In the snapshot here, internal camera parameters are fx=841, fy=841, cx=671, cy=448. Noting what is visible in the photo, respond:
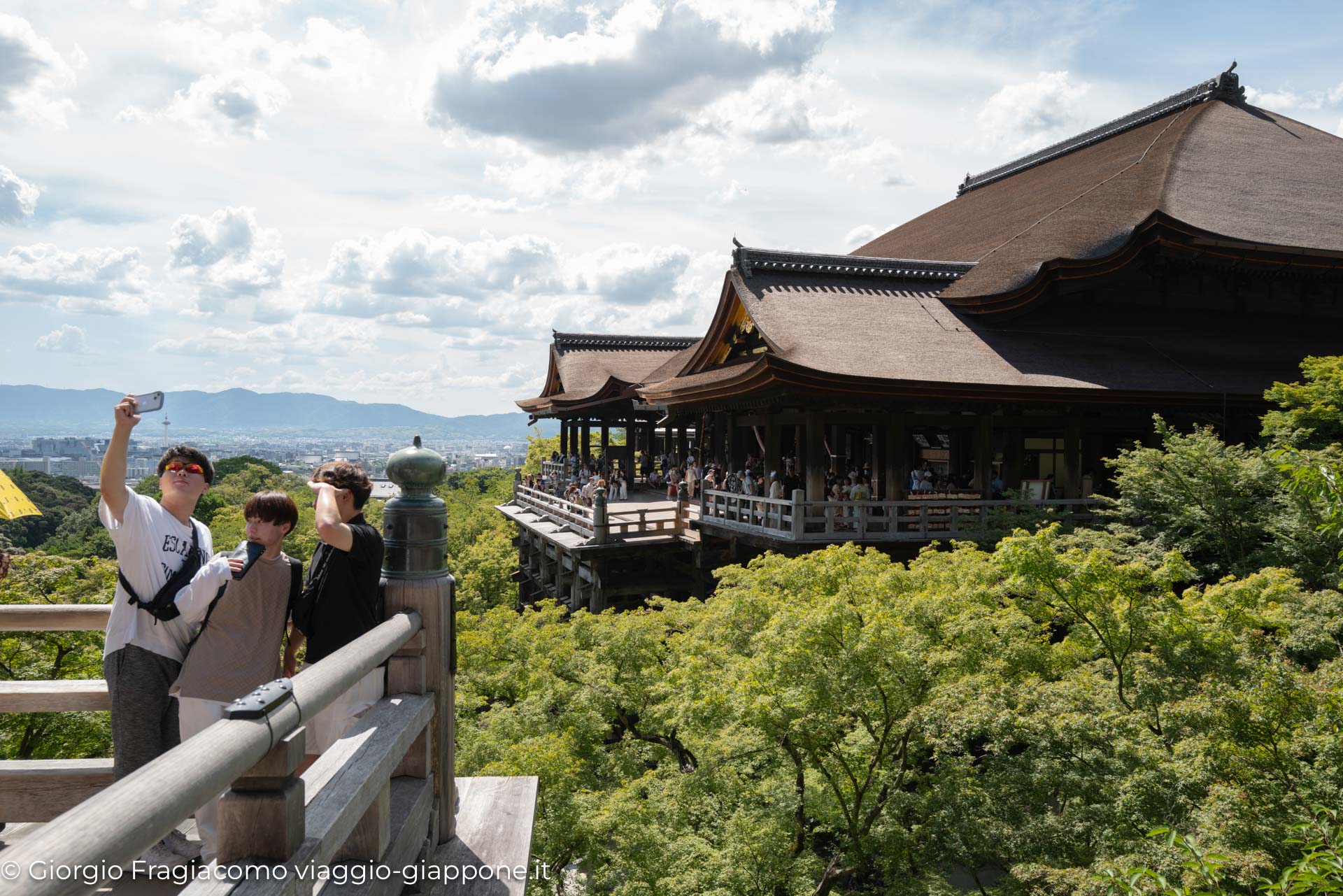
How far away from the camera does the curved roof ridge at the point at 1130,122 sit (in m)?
23.9

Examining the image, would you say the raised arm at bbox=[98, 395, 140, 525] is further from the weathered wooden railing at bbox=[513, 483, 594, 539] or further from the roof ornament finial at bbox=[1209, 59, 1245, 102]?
the roof ornament finial at bbox=[1209, 59, 1245, 102]

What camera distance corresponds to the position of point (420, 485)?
3.10m

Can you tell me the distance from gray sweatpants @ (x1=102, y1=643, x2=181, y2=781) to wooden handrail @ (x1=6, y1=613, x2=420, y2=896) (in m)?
1.69

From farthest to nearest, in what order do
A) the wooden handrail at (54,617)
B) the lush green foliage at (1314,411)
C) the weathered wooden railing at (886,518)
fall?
the weathered wooden railing at (886,518)
the lush green foliage at (1314,411)
the wooden handrail at (54,617)

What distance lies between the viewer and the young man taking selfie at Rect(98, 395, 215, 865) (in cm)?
321

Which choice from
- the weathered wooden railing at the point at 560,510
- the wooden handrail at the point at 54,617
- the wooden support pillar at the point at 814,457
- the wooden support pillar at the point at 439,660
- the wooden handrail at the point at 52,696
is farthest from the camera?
the weathered wooden railing at the point at 560,510

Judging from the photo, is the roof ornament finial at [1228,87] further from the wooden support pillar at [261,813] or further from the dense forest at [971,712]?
the wooden support pillar at [261,813]

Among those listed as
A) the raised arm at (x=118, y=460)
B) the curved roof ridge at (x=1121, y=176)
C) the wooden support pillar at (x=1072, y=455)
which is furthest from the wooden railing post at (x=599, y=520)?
the raised arm at (x=118, y=460)

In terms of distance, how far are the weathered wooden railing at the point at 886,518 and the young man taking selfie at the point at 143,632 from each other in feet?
35.8

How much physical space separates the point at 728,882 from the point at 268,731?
5885mm

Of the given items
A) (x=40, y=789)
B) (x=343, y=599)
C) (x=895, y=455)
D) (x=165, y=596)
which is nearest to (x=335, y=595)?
(x=343, y=599)

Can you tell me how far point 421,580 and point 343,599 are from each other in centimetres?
39

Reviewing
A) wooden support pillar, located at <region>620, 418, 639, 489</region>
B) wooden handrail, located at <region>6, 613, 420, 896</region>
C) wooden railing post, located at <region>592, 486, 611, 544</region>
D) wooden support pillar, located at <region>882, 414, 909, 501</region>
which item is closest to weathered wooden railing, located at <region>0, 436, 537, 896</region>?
wooden handrail, located at <region>6, 613, 420, 896</region>

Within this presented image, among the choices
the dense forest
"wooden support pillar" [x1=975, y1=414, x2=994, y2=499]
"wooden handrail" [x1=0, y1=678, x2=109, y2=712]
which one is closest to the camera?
→ "wooden handrail" [x1=0, y1=678, x2=109, y2=712]
